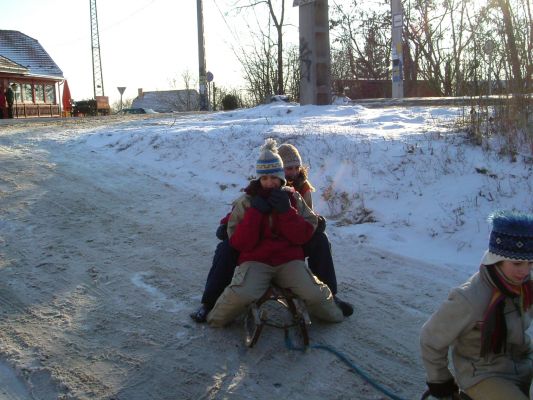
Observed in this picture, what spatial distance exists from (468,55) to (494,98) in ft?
4.05

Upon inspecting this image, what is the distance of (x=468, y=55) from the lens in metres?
9.09

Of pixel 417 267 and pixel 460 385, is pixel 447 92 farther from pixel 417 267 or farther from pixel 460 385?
pixel 460 385

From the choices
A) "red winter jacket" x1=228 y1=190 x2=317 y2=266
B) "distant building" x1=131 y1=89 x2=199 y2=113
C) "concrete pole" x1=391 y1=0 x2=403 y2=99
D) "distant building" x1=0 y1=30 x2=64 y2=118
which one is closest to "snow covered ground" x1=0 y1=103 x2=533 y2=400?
"red winter jacket" x1=228 y1=190 x2=317 y2=266

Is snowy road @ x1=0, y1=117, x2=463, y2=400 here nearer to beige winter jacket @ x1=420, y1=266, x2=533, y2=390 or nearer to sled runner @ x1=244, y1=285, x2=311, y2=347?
sled runner @ x1=244, y1=285, x2=311, y2=347

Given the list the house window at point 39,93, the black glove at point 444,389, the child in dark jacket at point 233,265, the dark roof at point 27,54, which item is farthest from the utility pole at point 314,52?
the house window at point 39,93

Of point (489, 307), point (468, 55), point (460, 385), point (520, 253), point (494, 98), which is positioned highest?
point (468, 55)

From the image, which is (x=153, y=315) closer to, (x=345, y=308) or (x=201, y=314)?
(x=201, y=314)

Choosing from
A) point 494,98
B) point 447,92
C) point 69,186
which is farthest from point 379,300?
point 447,92

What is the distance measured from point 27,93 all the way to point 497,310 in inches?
1490

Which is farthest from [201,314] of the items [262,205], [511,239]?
[511,239]

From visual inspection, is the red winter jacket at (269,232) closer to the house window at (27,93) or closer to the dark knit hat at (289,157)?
the dark knit hat at (289,157)

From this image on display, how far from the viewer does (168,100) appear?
207 feet

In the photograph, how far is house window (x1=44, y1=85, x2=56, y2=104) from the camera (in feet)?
124

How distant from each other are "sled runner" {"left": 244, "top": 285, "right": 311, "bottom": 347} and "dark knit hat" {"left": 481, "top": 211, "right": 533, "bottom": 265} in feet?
5.63
